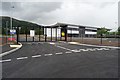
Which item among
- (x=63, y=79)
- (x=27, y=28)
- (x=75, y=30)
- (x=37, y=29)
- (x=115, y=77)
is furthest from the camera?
(x=75, y=30)

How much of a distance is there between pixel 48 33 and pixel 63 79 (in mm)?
40299

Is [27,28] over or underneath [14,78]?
over

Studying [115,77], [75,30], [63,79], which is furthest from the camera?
[75,30]

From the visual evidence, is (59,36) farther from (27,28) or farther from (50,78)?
(50,78)

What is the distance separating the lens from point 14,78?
6980mm

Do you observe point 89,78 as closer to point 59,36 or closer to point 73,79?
point 73,79

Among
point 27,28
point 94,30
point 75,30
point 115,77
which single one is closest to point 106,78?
point 115,77

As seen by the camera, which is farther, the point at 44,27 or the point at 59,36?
the point at 59,36

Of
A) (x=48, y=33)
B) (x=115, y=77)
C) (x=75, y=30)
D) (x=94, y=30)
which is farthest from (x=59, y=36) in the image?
(x=94, y=30)

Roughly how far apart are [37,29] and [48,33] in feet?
9.56

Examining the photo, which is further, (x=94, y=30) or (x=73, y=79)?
(x=94, y=30)

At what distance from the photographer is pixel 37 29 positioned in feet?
153

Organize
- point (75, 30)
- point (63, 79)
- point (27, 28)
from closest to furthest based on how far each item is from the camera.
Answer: point (63, 79), point (27, 28), point (75, 30)

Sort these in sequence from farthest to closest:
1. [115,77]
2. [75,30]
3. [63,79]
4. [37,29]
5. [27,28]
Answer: [75,30] < [37,29] < [27,28] < [115,77] < [63,79]
